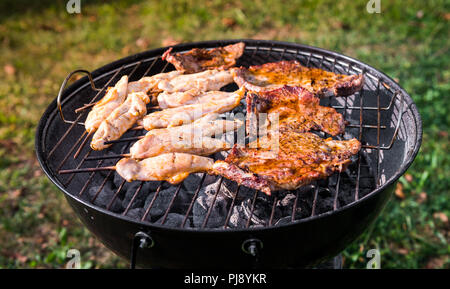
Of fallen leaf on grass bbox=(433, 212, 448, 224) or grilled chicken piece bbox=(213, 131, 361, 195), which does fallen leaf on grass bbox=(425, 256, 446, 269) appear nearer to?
fallen leaf on grass bbox=(433, 212, 448, 224)

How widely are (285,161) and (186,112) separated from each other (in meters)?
0.84

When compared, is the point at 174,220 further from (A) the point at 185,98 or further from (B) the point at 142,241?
(A) the point at 185,98

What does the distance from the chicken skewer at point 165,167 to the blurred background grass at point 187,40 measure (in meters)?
1.68

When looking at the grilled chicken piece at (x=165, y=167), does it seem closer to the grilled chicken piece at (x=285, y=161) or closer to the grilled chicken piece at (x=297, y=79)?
the grilled chicken piece at (x=285, y=161)

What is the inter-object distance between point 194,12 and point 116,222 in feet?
20.0

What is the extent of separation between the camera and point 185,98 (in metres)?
3.00

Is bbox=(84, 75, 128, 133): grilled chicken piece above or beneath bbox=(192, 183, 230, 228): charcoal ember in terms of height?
above

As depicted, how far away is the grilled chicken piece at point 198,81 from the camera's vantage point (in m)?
3.13

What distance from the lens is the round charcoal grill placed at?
2.10 m

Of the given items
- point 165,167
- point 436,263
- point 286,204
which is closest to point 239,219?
point 286,204

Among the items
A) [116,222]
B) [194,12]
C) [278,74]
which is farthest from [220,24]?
[116,222]

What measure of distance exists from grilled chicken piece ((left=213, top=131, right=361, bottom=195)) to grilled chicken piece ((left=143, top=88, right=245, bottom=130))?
46 centimetres

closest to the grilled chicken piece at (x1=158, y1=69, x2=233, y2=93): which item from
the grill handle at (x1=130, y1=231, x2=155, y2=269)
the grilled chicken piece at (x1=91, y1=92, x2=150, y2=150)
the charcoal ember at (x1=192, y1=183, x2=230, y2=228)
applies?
the grilled chicken piece at (x1=91, y1=92, x2=150, y2=150)

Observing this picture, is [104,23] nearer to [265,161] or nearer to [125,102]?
[125,102]
